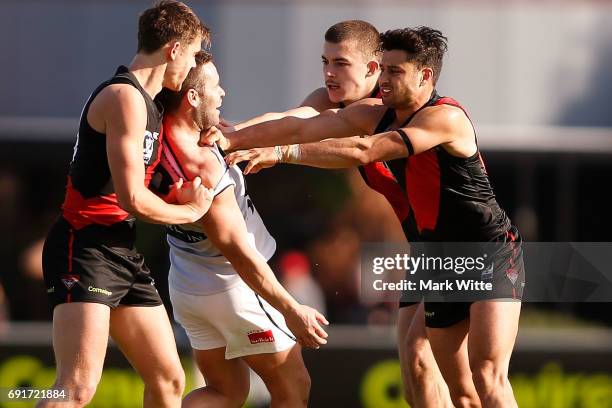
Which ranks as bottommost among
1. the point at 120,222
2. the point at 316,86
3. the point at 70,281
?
the point at 316,86

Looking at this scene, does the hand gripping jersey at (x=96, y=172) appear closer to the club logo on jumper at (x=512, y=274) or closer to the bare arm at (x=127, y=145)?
the bare arm at (x=127, y=145)

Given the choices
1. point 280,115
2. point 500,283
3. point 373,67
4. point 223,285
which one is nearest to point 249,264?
point 223,285

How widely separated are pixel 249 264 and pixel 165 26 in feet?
4.26

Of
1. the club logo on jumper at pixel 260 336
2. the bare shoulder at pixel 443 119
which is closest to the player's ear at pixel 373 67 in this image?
the bare shoulder at pixel 443 119

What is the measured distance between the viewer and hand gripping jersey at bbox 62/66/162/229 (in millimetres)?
5641

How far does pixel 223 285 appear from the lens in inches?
247

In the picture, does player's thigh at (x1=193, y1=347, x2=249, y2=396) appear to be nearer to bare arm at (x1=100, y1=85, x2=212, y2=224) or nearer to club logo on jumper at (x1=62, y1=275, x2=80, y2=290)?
club logo on jumper at (x1=62, y1=275, x2=80, y2=290)

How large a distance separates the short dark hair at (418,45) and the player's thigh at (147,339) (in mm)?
2012

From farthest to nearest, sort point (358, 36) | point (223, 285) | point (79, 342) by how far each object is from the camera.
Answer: point (358, 36) → point (223, 285) → point (79, 342)

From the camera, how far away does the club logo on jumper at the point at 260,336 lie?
20.4 ft

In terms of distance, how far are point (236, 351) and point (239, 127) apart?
1.35 m

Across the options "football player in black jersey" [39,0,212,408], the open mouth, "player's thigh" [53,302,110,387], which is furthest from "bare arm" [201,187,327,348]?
the open mouth

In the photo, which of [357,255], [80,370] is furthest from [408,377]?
[357,255]

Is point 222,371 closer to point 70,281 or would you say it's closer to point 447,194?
point 70,281
